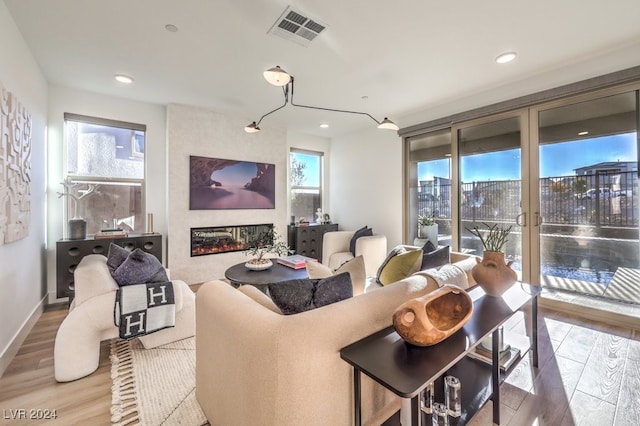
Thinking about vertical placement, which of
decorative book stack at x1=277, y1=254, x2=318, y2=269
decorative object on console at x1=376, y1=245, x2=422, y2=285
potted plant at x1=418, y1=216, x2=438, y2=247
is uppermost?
potted plant at x1=418, y1=216, x2=438, y2=247

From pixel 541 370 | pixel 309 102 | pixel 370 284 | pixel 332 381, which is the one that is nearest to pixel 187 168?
pixel 309 102

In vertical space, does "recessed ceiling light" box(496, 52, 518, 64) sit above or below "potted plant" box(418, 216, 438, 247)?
above

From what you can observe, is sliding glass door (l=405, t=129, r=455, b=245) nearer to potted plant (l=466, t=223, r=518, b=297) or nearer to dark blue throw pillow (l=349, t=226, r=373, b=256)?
dark blue throw pillow (l=349, t=226, r=373, b=256)

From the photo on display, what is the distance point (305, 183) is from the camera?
5676mm

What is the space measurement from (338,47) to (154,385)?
9.91ft

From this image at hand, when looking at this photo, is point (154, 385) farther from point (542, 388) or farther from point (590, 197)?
point (590, 197)

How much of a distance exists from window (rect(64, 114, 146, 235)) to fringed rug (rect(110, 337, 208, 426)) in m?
2.08

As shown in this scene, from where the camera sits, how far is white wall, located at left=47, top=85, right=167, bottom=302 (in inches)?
131

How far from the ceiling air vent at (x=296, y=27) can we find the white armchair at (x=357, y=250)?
251cm

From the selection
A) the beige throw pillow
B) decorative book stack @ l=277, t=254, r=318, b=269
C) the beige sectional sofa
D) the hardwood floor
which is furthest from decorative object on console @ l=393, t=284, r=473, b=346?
decorative book stack @ l=277, t=254, r=318, b=269

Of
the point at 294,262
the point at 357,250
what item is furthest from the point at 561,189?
the point at 294,262

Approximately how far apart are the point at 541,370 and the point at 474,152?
269 centimetres

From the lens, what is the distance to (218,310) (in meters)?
1.27

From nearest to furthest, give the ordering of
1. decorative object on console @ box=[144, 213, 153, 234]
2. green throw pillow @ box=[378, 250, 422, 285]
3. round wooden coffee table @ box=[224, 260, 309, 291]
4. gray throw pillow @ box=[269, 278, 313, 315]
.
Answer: gray throw pillow @ box=[269, 278, 313, 315]
green throw pillow @ box=[378, 250, 422, 285]
round wooden coffee table @ box=[224, 260, 309, 291]
decorative object on console @ box=[144, 213, 153, 234]
